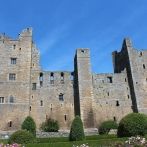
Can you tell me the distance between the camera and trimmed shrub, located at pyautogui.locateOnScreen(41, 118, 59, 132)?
49.4m

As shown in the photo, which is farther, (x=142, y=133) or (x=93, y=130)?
(x=93, y=130)

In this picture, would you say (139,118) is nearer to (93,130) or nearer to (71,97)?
(93,130)

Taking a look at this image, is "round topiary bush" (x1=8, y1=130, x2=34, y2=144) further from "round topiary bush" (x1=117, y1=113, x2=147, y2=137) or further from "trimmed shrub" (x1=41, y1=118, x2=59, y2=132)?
Result: "trimmed shrub" (x1=41, y1=118, x2=59, y2=132)

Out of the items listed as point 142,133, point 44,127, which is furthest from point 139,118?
point 44,127

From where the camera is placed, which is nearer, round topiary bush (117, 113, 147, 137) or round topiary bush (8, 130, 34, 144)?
round topiary bush (117, 113, 147, 137)

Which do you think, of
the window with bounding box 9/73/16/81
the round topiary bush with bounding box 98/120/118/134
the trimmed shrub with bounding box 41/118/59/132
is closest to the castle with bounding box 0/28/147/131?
the window with bounding box 9/73/16/81

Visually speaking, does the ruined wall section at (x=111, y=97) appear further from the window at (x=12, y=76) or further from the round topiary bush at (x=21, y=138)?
the round topiary bush at (x=21, y=138)

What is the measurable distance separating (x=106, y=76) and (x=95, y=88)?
333 centimetres

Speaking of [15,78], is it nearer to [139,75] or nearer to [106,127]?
[106,127]

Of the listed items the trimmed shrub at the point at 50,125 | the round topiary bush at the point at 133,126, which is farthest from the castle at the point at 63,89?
the round topiary bush at the point at 133,126

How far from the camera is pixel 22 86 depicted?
51.7 meters

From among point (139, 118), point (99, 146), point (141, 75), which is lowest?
point (99, 146)

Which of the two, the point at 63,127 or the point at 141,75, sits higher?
the point at 141,75

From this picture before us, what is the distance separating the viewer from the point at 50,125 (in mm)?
50281
